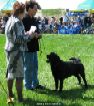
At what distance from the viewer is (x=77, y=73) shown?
1045cm

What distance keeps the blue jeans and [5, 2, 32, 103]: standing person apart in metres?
1.35

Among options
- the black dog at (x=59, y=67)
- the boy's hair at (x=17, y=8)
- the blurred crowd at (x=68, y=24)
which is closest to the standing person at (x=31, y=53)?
the black dog at (x=59, y=67)

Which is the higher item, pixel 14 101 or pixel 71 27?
pixel 14 101

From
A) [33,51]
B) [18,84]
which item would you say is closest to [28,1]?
[33,51]

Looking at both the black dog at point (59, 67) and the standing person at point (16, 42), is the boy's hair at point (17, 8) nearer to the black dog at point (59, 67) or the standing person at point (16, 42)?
the standing person at point (16, 42)

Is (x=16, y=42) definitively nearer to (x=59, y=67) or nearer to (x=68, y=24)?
(x=59, y=67)

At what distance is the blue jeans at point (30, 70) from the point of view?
9.94 meters

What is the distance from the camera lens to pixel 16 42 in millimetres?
8336

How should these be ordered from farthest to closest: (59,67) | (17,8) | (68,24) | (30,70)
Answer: (68,24) < (30,70) < (59,67) < (17,8)

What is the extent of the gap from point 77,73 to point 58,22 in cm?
2955

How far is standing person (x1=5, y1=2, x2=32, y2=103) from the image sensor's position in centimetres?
829

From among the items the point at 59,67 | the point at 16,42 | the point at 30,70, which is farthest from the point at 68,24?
the point at 16,42

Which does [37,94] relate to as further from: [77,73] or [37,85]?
[77,73]

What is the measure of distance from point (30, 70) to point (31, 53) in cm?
41
